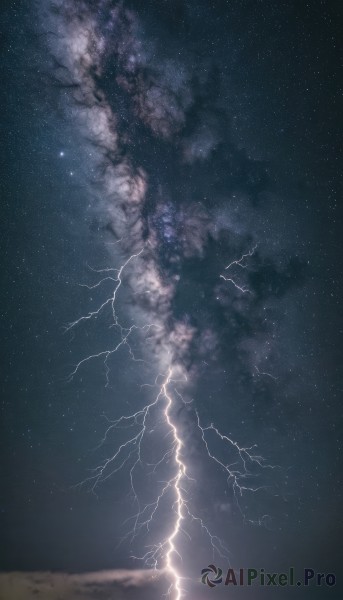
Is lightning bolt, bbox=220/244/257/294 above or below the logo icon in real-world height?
above

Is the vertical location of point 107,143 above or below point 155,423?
above

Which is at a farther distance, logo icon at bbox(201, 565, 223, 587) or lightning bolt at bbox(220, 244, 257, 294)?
logo icon at bbox(201, 565, 223, 587)

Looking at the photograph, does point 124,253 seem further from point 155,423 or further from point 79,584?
point 79,584

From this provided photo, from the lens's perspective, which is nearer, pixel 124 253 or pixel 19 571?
pixel 124 253

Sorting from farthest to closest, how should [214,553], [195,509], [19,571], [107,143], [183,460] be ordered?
[19,571] → [214,553] → [195,509] → [183,460] → [107,143]

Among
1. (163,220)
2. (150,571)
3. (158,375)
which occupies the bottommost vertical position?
(150,571)

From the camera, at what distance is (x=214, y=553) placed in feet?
33.2

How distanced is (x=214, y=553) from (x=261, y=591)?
16.9ft

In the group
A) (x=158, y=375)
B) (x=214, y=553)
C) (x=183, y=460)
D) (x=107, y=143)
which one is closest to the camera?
(x=107, y=143)

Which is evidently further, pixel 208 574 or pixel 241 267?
pixel 208 574

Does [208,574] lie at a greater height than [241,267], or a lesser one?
lesser

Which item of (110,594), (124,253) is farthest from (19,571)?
(124,253)

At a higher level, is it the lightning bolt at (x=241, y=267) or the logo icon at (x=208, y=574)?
the lightning bolt at (x=241, y=267)

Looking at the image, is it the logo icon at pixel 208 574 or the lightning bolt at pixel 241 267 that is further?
the logo icon at pixel 208 574
